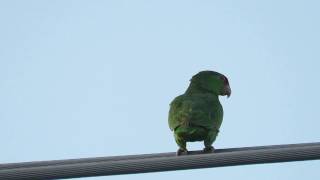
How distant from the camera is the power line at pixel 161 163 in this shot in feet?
19.7

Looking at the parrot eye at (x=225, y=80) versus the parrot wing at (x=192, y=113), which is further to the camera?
the parrot eye at (x=225, y=80)

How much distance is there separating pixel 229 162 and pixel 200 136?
3399mm

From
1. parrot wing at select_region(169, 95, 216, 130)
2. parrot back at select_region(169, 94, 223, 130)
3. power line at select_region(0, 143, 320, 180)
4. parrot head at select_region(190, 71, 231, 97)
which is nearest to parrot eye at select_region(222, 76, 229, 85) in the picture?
parrot head at select_region(190, 71, 231, 97)

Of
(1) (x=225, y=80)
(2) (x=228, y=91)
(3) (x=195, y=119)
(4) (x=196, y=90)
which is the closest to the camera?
(3) (x=195, y=119)

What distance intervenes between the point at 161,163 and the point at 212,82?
5.74 meters

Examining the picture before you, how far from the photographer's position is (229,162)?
243 inches

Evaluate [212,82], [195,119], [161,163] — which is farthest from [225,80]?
[161,163]

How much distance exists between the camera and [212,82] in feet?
38.6

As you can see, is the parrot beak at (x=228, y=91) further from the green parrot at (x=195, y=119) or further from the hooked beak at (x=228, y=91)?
the green parrot at (x=195, y=119)

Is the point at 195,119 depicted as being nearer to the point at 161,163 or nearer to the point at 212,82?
the point at 212,82

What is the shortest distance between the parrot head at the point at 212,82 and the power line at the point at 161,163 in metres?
5.36

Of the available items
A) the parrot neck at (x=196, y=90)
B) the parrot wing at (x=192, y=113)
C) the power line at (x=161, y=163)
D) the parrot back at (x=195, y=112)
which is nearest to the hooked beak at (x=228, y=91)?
the parrot neck at (x=196, y=90)

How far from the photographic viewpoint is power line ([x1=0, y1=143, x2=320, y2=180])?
6.00 meters

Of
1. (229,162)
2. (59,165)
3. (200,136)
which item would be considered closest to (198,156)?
(229,162)
